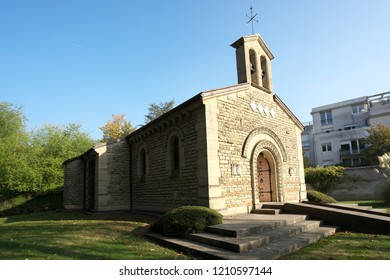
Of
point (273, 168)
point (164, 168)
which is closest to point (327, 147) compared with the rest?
point (273, 168)

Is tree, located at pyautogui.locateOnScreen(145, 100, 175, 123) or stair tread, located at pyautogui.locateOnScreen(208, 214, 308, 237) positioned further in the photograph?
tree, located at pyautogui.locateOnScreen(145, 100, 175, 123)

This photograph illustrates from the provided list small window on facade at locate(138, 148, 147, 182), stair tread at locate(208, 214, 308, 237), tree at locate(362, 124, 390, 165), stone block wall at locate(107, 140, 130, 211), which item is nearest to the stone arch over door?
stair tread at locate(208, 214, 308, 237)

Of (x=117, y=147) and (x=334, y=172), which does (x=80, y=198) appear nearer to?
(x=117, y=147)

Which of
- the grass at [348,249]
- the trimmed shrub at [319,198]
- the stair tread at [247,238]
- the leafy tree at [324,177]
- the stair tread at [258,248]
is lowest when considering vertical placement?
the grass at [348,249]

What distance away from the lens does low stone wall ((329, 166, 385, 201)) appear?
20922 millimetres

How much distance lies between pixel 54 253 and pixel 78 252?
515mm

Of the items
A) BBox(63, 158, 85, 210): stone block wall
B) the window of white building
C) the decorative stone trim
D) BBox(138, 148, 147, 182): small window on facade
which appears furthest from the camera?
the window of white building

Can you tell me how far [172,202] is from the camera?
37.0ft

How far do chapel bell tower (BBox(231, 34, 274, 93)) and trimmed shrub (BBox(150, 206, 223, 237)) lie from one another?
21.7 ft

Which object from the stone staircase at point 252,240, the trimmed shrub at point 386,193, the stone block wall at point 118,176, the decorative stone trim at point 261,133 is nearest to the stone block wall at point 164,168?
the stone block wall at point 118,176

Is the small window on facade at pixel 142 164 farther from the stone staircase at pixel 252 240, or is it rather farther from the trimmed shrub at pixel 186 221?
the stone staircase at pixel 252 240

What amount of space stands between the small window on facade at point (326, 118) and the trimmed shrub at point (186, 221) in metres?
37.1

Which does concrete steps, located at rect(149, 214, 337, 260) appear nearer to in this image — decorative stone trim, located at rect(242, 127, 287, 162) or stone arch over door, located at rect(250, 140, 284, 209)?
decorative stone trim, located at rect(242, 127, 287, 162)

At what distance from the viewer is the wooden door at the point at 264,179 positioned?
12.7 m
